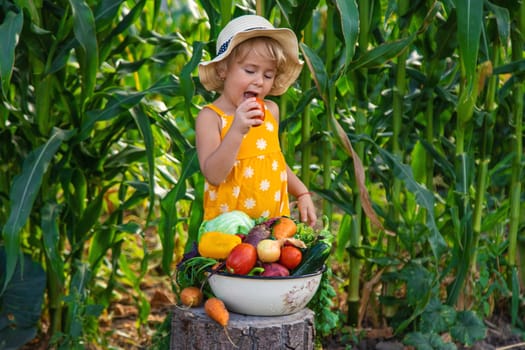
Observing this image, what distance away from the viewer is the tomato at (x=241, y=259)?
2102 mm

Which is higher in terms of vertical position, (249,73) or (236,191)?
(249,73)

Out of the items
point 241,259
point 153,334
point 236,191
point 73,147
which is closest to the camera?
point 241,259

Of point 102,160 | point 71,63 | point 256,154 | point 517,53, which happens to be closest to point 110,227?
point 102,160

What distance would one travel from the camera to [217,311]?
2145mm

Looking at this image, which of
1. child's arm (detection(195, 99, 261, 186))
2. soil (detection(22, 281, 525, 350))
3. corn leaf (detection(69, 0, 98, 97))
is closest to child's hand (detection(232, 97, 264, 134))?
child's arm (detection(195, 99, 261, 186))

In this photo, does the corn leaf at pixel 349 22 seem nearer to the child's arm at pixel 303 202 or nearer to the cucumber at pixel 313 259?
the child's arm at pixel 303 202

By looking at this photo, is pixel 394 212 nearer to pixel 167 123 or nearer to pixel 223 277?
pixel 167 123

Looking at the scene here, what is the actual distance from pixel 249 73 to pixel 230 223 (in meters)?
0.44

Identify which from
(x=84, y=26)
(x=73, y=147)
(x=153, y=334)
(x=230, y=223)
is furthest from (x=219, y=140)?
(x=153, y=334)

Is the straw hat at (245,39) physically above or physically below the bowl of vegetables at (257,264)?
above

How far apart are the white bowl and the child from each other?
0.86ft

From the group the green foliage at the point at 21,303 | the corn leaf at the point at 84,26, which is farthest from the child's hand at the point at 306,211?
the green foliage at the point at 21,303

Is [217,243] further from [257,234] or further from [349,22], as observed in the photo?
[349,22]

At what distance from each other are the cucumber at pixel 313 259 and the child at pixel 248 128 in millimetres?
206
